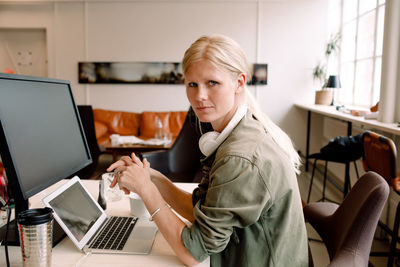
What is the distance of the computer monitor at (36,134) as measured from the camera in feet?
3.10

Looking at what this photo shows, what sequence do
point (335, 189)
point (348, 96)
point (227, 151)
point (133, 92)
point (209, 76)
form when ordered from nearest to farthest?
point (227, 151) < point (209, 76) < point (335, 189) < point (348, 96) < point (133, 92)

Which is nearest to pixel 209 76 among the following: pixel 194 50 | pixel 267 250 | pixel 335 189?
pixel 194 50

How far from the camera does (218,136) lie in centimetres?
118

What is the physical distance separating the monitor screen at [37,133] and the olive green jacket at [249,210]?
492 mm

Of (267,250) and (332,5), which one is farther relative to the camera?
(332,5)

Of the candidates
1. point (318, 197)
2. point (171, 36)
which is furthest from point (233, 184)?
point (171, 36)

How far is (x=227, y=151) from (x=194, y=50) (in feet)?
1.22

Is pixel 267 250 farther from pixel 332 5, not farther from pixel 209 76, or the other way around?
A: pixel 332 5

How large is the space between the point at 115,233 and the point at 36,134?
427 mm

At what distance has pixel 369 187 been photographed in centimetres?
120

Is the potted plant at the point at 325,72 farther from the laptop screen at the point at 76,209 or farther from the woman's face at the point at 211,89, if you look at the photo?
the laptop screen at the point at 76,209

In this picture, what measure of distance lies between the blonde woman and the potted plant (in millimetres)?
4416

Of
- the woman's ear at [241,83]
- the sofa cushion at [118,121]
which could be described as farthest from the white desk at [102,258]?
the sofa cushion at [118,121]

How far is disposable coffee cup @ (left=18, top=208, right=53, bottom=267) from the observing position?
87 cm
